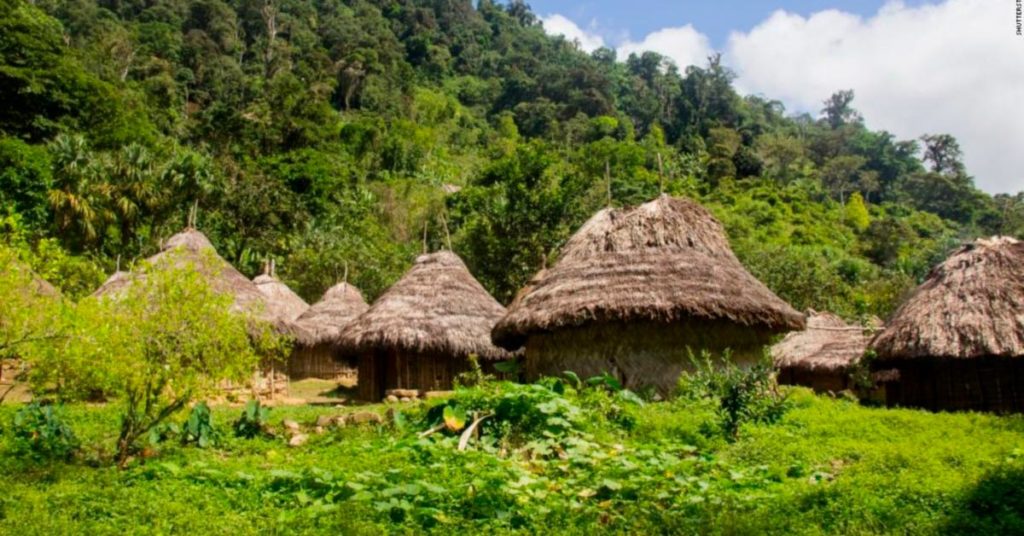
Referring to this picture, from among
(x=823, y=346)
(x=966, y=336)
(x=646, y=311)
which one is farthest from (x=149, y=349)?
(x=823, y=346)

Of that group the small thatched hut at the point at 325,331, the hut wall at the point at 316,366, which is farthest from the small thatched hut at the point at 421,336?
the hut wall at the point at 316,366

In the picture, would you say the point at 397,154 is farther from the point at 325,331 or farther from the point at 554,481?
the point at 554,481

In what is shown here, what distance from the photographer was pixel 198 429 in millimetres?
9281

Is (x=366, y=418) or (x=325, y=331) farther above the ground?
(x=325, y=331)

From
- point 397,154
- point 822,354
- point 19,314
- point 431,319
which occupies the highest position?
point 397,154

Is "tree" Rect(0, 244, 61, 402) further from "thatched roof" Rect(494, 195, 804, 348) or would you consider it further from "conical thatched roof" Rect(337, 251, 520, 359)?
"conical thatched roof" Rect(337, 251, 520, 359)

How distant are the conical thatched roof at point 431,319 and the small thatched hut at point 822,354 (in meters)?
7.65

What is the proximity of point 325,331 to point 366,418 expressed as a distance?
1389cm

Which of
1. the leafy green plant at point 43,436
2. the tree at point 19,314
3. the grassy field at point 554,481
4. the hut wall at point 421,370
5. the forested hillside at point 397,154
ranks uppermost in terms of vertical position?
the forested hillside at point 397,154

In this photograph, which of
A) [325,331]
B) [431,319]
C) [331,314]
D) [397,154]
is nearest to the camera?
[431,319]

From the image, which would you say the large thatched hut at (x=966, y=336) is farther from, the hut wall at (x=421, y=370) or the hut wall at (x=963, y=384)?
the hut wall at (x=421, y=370)

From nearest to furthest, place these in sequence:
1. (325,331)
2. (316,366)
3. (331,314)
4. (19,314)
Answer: (19,314) < (325,331) < (331,314) < (316,366)

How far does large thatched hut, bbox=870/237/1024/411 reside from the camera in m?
13.6

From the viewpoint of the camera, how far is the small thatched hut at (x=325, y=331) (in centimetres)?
2334
